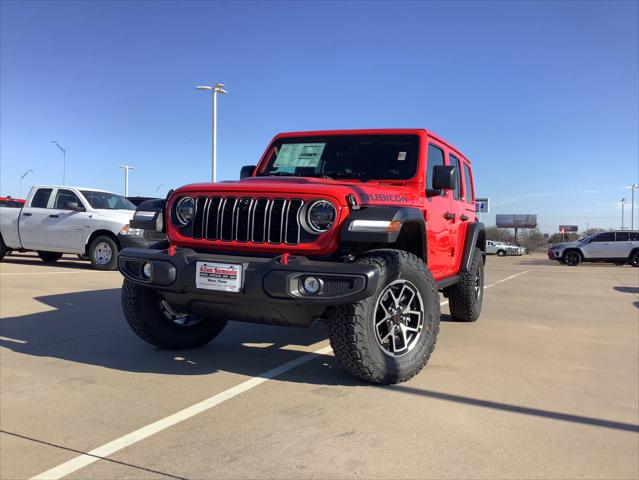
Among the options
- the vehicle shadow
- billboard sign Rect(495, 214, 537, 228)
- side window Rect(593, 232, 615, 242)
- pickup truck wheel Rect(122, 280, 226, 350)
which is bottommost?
the vehicle shadow

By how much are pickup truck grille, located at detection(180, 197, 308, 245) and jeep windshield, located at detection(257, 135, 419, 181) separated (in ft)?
3.85

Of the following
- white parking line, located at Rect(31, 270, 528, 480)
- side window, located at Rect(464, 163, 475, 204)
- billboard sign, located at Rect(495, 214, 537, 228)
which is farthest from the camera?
billboard sign, located at Rect(495, 214, 537, 228)

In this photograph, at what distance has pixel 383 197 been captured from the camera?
388 centimetres

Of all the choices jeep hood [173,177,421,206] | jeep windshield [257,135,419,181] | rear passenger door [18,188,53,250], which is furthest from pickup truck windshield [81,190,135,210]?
jeep hood [173,177,421,206]

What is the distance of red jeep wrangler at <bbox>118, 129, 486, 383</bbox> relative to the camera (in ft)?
11.0

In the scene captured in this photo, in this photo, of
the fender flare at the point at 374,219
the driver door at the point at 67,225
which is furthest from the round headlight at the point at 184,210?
the driver door at the point at 67,225

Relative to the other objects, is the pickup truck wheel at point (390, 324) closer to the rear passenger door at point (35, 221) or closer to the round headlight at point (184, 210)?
the round headlight at point (184, 210)

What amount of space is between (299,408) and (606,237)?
79.5ft

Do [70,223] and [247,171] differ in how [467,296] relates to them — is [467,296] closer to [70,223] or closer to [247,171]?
[247,171]

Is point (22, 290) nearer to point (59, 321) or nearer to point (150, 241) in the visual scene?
point (59, 321)

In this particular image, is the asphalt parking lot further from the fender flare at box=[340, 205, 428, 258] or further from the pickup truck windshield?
the pickup truck windshield

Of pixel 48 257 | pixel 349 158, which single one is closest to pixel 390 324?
pixel 349 158

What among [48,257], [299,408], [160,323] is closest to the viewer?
[299,408]

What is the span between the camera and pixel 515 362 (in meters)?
4.54
